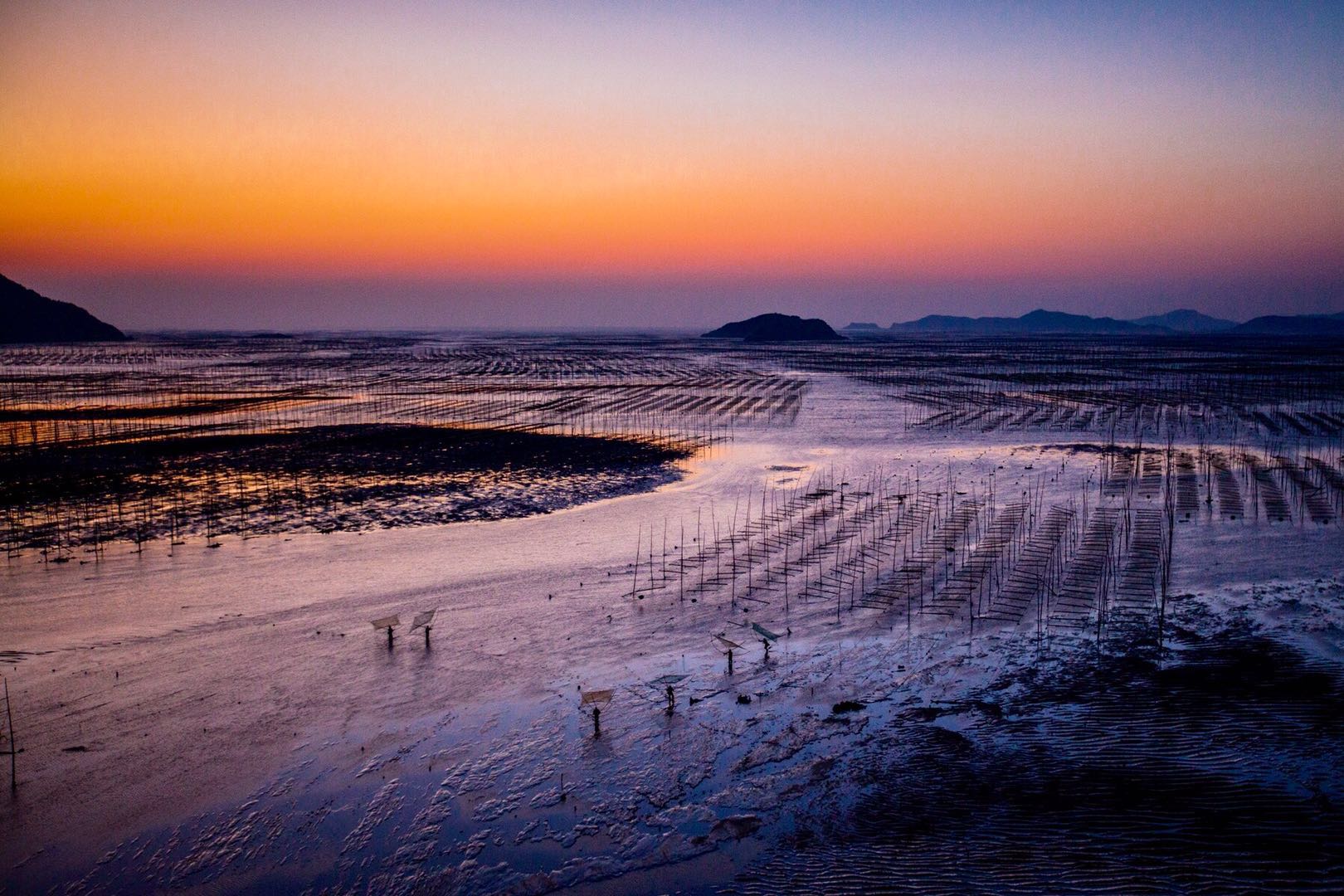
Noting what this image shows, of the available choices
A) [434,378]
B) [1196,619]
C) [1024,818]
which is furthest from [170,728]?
[434,378]

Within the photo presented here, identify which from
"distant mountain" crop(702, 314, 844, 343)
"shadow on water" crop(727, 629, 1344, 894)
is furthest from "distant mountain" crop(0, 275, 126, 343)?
"shadow on water" crop(727, 629, 1344, 894)

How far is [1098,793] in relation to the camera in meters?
7.62

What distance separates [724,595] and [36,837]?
9432 millimetres

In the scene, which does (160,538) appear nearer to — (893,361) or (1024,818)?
(1024,818)

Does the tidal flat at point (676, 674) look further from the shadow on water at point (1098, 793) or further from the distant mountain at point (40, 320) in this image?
the distant mountain at point (40, 320)

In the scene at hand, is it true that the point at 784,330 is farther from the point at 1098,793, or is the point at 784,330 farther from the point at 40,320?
the point at 1098,793

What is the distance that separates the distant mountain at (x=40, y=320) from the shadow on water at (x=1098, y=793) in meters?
157

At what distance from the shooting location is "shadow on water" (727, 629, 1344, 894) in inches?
260

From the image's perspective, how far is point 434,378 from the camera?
195 feet

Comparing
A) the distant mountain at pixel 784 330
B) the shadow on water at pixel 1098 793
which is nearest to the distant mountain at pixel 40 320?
the distant mountain at pixel 784 330

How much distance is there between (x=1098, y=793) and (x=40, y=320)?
169 meters

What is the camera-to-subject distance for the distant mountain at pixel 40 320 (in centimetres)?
12694

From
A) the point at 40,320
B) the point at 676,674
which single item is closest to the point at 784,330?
the point at 40,320

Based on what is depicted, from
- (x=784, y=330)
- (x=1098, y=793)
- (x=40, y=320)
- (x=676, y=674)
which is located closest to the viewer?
(x=1098, y=793)
